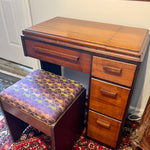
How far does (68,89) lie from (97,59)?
308mm

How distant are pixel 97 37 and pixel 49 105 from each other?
48 centimetres

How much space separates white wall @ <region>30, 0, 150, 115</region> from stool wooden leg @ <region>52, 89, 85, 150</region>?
578 millimetres

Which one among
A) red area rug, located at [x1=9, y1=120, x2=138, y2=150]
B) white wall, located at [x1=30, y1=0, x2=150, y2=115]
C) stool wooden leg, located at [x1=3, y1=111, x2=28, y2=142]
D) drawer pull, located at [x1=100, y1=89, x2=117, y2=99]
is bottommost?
red area rug, located at [x1=9, y1=120, x2=138, y2=150]

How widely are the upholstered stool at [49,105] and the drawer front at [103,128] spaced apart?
102 millimetres

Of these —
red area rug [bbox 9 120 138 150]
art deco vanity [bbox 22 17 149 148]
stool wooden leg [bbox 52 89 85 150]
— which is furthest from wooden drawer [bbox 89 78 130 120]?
red area rug [bbox 9 120 138 150]

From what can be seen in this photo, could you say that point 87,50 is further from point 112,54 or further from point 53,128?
point 53,128

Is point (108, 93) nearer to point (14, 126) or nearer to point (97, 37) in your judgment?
point (97, 37)

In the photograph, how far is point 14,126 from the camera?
3.95 ft

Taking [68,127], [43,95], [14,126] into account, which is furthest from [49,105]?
[14,126]

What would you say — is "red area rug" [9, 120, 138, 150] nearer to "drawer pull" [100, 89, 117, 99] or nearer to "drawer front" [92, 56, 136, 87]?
"drawer pull" [100, 89, 117, 99]

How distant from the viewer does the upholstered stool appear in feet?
2.91

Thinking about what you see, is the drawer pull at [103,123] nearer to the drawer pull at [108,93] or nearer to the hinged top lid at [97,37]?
the drawer pull at [108,93]

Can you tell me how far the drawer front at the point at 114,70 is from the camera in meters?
0.80

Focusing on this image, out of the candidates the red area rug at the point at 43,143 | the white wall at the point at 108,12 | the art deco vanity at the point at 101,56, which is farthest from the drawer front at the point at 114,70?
the red area rug at the point at 43,143
